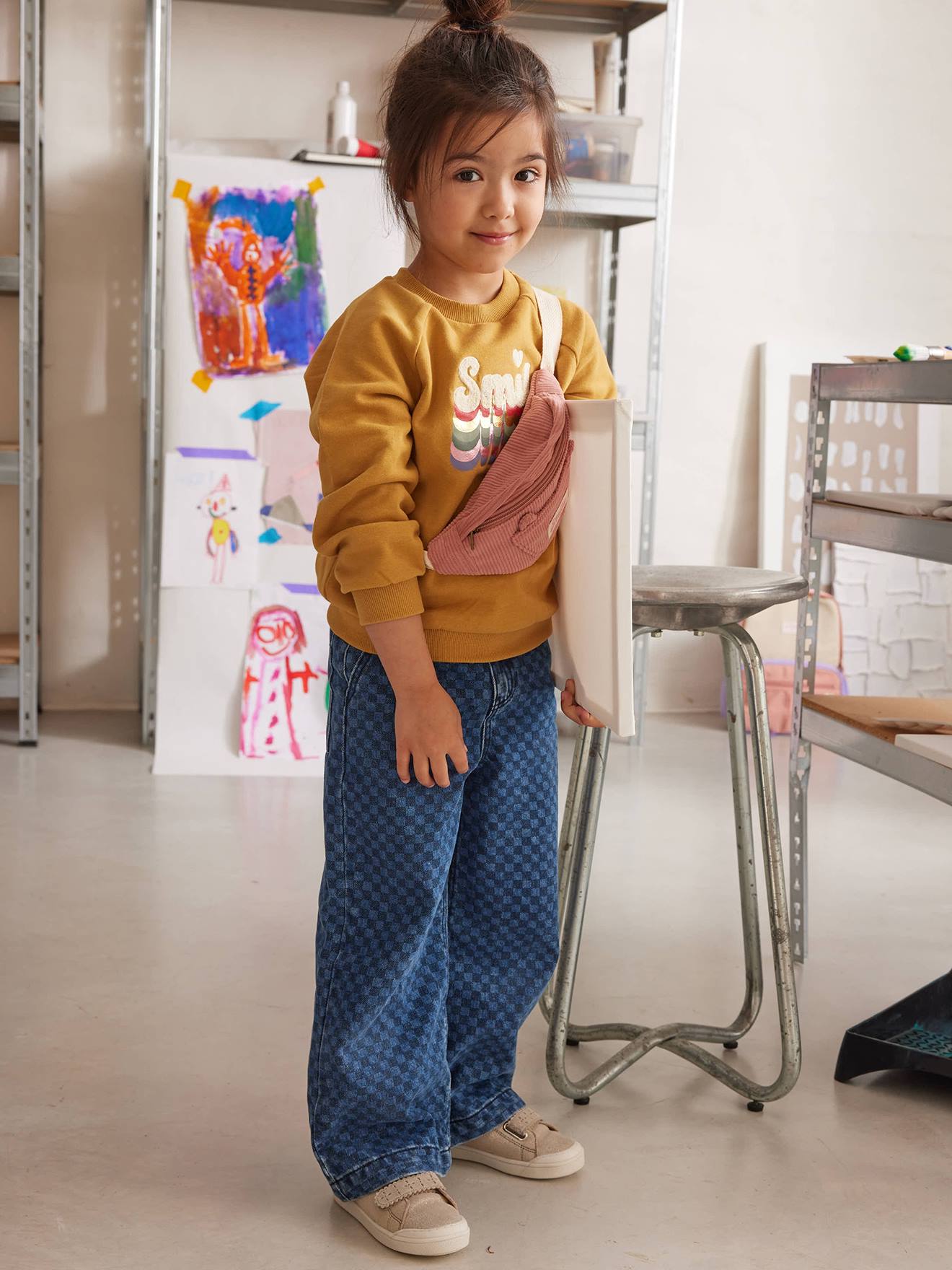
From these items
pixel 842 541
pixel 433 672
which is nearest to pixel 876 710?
pixel 842 541

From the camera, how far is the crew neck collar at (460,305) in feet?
4.42

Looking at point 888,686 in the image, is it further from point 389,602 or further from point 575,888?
point 389,602

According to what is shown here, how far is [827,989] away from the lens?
212cm

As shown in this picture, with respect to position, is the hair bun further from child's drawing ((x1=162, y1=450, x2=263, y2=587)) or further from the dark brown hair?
child's drawing ((x1=162, y1=450, x2=263, y2=587))

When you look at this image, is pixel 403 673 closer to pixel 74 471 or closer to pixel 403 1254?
pixel 403 1254

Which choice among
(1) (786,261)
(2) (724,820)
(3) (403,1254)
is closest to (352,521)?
(3) (403,1254)

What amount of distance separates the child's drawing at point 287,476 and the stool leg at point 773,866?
1.84 m

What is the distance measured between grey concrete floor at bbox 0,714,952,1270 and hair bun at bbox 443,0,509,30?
1.22 meters

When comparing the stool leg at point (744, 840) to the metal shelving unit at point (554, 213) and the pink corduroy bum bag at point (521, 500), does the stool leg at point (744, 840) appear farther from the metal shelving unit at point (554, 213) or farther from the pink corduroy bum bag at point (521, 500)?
the metal shelving unit at point (554, 213)

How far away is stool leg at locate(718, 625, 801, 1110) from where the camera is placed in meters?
1.65

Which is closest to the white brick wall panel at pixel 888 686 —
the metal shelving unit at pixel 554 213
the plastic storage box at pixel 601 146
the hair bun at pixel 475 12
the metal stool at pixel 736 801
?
the metal shelving unit at pixel 554 213

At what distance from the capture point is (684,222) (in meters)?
3.97

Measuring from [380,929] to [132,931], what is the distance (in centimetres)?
98

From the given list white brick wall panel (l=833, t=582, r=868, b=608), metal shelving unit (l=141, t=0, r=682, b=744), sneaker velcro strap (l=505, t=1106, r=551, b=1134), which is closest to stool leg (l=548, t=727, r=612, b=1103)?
sneaker velcro strap (l=505, t=1106, r=551, b=1134)
